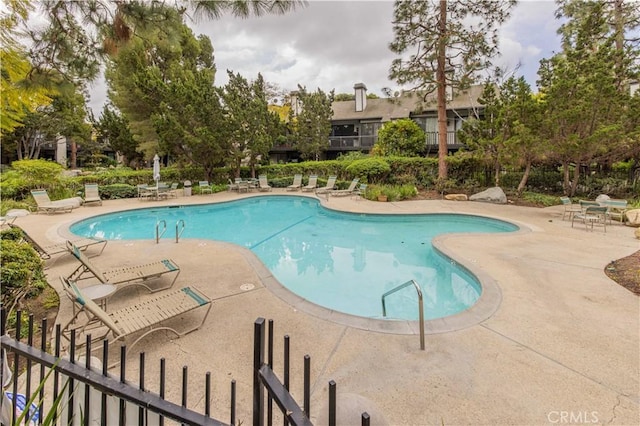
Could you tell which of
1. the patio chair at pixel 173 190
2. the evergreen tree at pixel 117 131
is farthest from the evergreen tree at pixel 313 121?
the evergreen tree at pixel 117 131

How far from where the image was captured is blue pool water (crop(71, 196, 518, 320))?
19.4ft

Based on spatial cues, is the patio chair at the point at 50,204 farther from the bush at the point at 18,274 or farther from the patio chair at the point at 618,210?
the patio chair at the point at 618,210

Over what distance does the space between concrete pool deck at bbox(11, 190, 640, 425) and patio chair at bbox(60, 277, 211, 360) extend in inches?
9.7

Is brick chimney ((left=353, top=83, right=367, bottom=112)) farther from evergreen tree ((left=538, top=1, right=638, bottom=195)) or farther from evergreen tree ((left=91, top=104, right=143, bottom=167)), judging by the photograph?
evergreen tree ((left=91, top=104, right=143, bottom=167))

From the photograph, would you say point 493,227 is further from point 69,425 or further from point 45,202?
point 45,202

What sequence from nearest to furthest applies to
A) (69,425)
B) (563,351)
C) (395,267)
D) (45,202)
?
(69,425) < (563,351) < (395,267) < (45,202)

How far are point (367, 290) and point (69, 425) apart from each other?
525 cm

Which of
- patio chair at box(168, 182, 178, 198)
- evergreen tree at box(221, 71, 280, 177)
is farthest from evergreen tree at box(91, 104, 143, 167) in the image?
evergreen tree at box(221, 71, 280, 177)

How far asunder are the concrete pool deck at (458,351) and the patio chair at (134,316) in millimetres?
246

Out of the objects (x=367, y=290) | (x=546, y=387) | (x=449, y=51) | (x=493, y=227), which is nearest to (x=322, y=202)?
(x=493, y=227)

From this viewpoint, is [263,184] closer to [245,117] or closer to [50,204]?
[245,117]

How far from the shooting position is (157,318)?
358cm

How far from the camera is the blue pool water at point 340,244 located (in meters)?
→ 5.90

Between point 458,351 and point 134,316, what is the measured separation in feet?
12.4
